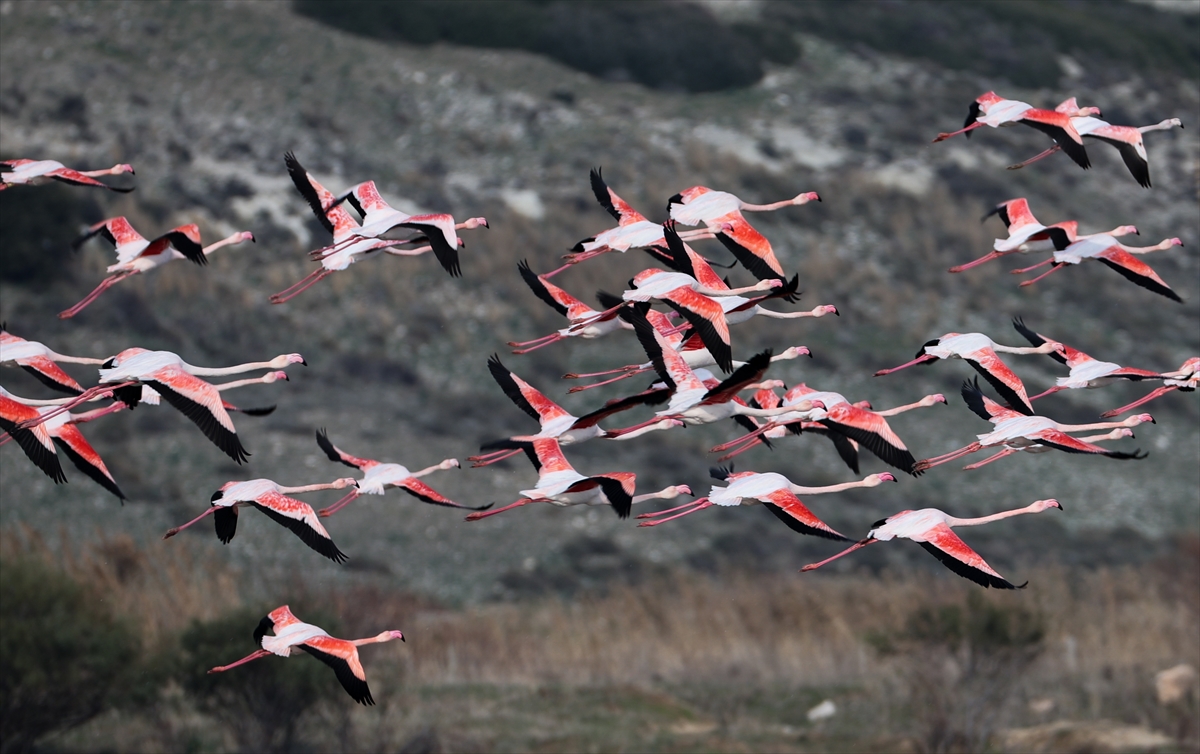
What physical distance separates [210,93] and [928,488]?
2824 centimetres

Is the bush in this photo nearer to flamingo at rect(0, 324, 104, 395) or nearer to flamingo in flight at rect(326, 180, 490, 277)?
flamingo at rect(0, 324, 104, 395)

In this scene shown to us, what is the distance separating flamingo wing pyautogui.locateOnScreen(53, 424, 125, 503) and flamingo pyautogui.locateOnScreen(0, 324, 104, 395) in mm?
236

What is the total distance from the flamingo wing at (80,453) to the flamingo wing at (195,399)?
53cm

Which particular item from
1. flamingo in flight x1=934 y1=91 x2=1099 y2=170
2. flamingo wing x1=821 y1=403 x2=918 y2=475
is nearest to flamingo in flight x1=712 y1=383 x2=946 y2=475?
flamingo wing x1=821 y1=403 x2=918 y2=475

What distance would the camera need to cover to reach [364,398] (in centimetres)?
4153

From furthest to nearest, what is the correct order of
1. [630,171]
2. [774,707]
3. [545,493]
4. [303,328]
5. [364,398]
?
[630,171]
[303,328]
[364,398]
[774,707]
[545,493]

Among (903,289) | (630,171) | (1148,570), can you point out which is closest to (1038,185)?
(903,289)

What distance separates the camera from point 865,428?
808 cm

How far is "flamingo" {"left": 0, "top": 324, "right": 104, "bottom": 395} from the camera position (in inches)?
318

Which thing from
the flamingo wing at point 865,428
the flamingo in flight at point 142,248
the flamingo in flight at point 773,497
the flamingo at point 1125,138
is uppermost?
the flamingo at point 1125,138

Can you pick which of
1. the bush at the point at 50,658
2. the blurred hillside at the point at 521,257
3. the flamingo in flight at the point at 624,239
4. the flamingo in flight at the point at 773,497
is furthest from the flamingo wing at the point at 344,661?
the blurred hillside at the point at 521,257

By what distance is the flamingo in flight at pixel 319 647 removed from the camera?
707cm

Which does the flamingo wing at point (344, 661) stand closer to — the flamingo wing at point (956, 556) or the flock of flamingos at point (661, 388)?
the flock of flamingos at point (661, 388)

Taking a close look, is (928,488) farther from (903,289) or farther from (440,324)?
(440,324)
